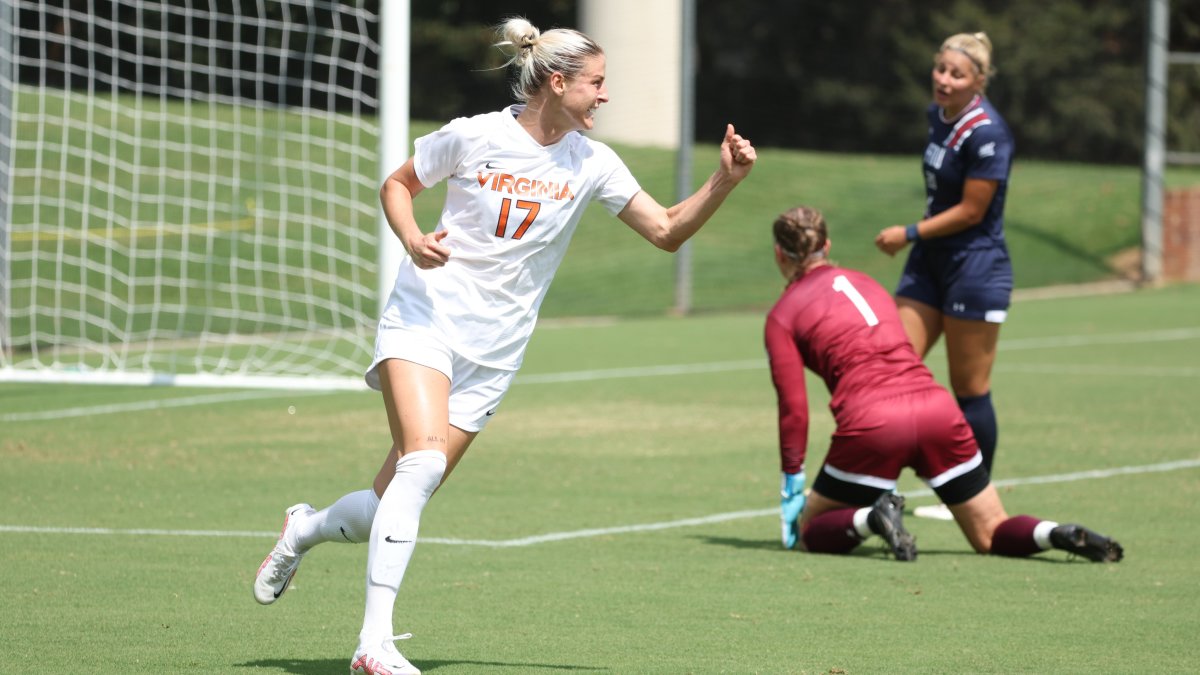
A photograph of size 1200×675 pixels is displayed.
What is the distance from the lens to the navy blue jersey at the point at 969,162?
849 centimetres

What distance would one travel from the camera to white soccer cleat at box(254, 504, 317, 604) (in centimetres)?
560

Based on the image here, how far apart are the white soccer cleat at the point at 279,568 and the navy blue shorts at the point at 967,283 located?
4019 millimetres

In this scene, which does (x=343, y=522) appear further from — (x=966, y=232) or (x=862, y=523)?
(x=966, y=232)

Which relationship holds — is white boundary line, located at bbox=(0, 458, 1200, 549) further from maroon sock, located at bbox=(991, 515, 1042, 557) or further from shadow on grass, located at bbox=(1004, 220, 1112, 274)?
shadow on grass, located at bbox=(1004, 220, 1112, 274)

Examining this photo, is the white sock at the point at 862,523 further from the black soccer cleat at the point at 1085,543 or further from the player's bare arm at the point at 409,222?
the player's bare arm at the point at 409,222

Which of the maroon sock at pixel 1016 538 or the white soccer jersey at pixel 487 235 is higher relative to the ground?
the white soccer jersey at pixel 487 235

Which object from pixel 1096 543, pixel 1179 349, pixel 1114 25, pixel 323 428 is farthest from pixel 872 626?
pixel 1114 25

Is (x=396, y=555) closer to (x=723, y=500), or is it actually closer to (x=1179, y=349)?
(x=723, y=500)

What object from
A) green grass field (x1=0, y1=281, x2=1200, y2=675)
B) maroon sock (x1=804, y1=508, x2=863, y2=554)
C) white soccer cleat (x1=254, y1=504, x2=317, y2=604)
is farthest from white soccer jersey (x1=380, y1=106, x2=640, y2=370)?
maroon sock (x1=804, y1=508, x2=863, y2=554)

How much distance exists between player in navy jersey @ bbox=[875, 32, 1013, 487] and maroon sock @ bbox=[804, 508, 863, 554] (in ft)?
4.85

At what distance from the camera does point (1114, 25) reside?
43375 millimetres

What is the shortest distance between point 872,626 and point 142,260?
15743 millimetres

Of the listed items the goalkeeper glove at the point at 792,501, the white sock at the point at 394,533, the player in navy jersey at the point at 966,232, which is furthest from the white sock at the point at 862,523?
the white sock at the point at 394,533

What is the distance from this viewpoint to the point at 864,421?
282 inches
